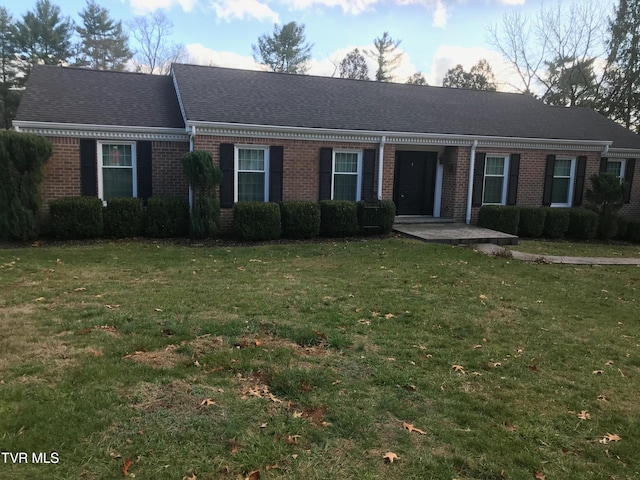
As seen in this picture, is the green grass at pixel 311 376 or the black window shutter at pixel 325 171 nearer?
the green grass at pixel 311 376

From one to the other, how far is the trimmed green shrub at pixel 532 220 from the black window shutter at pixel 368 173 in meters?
4.27

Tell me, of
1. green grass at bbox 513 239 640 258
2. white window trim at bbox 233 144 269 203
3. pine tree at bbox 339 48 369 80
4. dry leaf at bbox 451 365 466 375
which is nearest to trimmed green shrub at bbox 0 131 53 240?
white window trim at bbox 233 144 269 203

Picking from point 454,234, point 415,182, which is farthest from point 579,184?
point 454,234

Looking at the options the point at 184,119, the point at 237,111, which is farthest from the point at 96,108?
the point at 237,111

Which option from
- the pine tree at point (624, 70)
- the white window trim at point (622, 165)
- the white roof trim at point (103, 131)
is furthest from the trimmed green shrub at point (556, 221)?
the pine tree at point (624, 70)

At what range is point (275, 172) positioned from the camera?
1244cm

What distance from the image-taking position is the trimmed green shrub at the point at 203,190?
1082 cm

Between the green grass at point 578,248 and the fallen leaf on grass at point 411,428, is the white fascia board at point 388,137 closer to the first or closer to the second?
the green grass at point 578,248

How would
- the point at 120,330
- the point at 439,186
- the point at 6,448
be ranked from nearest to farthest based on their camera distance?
the point at 6,448 < the point at 120,330 < the point at 439,186

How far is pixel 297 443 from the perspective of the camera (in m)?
3.06

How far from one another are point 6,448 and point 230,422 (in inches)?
50.8

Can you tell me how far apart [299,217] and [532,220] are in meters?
6.74

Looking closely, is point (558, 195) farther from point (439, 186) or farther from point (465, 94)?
point (465, 94)

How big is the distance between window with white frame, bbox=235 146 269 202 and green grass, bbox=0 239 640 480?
16.1 ft
